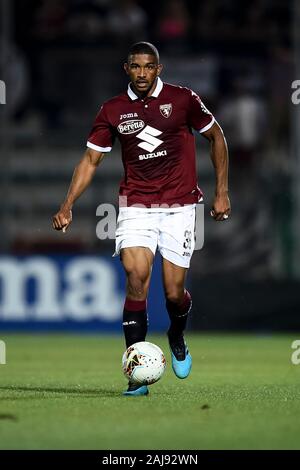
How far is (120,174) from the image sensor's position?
16656 millimetres

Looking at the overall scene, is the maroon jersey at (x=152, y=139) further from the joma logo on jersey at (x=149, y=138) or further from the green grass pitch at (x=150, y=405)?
the green grass pitch at (x=150, y=405)

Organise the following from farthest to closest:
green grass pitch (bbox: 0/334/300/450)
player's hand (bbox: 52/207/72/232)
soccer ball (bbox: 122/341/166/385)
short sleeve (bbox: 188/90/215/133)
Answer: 1. short sleeve (bbox: 188/90/215/133)
2. player's hand (bbox: 52/207/72/232)
3. soccer ball (bbox: 122/341/166/385)
4. green grass pitch (bbox: 0/334/300/450)

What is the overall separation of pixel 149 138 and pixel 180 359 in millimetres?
1646

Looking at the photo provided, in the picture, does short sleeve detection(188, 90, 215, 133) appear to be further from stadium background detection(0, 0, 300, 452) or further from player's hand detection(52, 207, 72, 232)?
stadium background detection(0, 0, 300, 452)

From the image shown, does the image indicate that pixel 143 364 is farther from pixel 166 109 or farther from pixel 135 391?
pixel 166 109

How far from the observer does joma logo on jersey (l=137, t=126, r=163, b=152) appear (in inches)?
339

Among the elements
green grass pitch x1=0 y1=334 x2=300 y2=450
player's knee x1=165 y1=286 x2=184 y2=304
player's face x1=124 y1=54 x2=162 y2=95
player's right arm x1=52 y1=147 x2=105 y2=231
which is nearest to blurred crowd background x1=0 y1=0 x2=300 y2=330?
green grass pitch x1=0 y1=334 x2=300 y2=450

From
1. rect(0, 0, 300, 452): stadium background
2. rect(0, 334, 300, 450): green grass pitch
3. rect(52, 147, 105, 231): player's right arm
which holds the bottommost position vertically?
rect(0, 334, 300, 450): green grass pitch

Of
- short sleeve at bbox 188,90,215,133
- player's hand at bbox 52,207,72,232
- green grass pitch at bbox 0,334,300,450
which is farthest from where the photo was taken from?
short sleeve at bbox 188,90,215,133

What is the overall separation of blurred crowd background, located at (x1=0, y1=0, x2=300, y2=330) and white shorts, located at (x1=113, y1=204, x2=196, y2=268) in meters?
6.82

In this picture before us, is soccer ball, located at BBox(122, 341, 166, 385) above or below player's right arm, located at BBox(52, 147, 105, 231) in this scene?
below

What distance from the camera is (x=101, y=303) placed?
16109 mm
